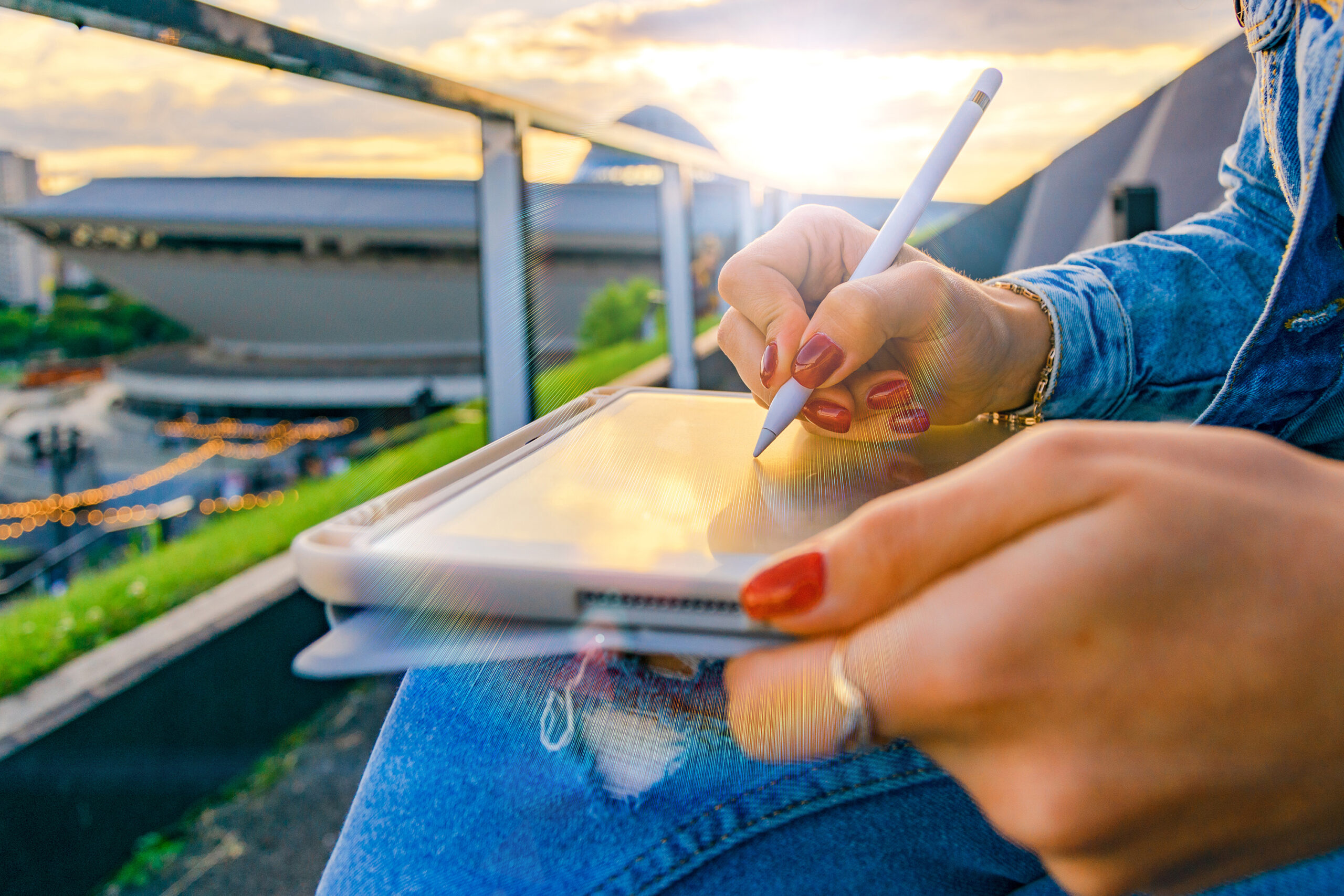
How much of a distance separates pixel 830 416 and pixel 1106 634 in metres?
0.28

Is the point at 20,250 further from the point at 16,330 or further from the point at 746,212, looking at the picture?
the point at 746,212

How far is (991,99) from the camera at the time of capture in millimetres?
516

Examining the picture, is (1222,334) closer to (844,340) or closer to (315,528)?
(844,340)

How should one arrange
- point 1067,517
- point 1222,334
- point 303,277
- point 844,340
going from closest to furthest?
point 1067,517, point 844,340, point 1222,334, point 303,277

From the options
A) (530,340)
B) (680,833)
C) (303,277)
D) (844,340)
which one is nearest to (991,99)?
(844,340)

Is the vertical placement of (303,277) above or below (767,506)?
above

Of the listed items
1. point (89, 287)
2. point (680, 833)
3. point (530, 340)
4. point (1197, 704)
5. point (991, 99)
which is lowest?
point (680, 833)

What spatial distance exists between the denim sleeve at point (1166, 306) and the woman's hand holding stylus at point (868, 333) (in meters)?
0.04

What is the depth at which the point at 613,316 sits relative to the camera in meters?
3.27

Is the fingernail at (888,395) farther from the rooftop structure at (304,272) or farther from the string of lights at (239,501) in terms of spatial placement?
the rooftop structure at (304,272)

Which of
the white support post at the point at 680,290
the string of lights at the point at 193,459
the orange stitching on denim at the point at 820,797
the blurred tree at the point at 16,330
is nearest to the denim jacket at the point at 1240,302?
the orange stitching on denim at the point at 820,797

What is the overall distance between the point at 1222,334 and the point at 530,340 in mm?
783

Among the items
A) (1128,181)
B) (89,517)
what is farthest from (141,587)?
(89,517)

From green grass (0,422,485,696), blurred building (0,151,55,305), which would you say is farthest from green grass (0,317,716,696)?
blurred building (0,151,55,305)
